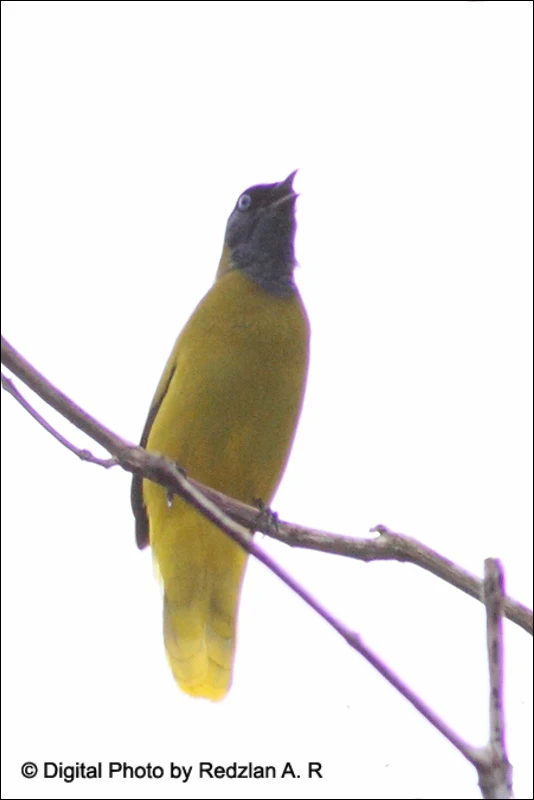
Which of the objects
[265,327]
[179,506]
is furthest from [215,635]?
[265,327]

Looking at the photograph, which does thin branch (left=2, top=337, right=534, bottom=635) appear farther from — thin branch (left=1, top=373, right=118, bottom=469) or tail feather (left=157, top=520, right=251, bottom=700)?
tail feather (left=157, top=520, right=251, bottom=700)

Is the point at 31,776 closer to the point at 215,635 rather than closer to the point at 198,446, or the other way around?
the point at 215,635

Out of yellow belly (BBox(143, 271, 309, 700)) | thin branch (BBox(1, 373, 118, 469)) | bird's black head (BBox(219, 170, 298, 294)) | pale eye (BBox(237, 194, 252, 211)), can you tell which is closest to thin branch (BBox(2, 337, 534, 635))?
thin branch (BBox(1, 373, 118, 469))

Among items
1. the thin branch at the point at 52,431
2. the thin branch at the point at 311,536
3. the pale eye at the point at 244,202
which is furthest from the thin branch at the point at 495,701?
the pale eye at the point at 244,202

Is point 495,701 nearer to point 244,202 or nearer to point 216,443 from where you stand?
point 216,443

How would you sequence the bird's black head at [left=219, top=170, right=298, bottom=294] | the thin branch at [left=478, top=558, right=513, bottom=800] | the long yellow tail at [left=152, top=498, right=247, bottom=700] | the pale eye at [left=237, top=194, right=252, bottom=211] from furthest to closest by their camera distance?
the pale eye at [left=237, top=194, right=252, bottom=211] < the bird's black head at [left=219, top=170, right=298, bottom=294] < the long yellow tail at [left=152, top=498, right=247, bottom=700] < the thin branch at [left=478, top=558, right=513, bottom=800]

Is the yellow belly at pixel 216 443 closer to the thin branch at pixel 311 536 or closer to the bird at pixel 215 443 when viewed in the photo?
the bird at pixel 215 443

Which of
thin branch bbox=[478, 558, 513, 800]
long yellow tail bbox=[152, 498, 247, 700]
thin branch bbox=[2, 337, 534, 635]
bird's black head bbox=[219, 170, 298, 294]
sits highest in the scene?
bird's black head bbox=[219, 170, 298, 294]
